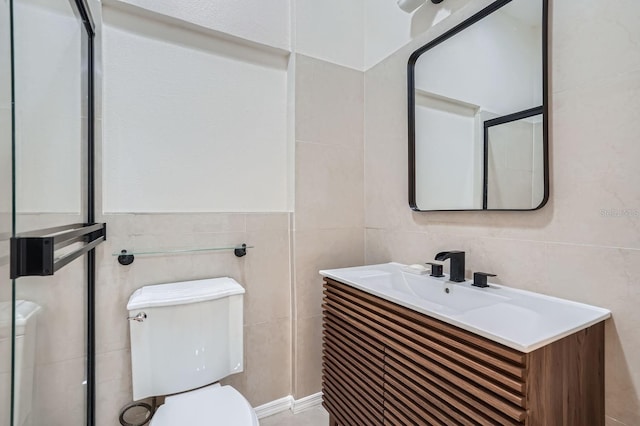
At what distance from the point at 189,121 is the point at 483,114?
1.42 meters

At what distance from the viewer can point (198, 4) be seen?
1542 millimetres

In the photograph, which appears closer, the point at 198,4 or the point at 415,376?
the point at 415,376

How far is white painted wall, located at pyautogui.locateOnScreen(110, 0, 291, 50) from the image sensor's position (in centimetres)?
149

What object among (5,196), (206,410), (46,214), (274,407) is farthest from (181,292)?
(274,407)

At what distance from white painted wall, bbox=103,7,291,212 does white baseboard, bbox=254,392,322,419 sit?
1.13 meters

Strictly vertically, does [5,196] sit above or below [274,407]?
above

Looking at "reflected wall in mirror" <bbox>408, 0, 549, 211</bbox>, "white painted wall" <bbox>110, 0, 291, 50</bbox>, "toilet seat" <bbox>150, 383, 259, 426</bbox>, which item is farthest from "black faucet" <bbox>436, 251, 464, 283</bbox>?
"white painted wall" <bbox>110, 0, 291, 50</bbox>

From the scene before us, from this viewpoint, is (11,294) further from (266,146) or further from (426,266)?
(426,266)

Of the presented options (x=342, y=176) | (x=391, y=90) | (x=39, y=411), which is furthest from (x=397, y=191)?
(x=39, y=411)

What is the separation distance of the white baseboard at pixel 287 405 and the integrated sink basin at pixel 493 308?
2.78 ft

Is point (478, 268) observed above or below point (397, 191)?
below

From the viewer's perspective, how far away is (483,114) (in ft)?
4.30

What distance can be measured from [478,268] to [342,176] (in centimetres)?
94

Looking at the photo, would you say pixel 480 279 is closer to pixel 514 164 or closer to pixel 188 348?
pixel 514 164
